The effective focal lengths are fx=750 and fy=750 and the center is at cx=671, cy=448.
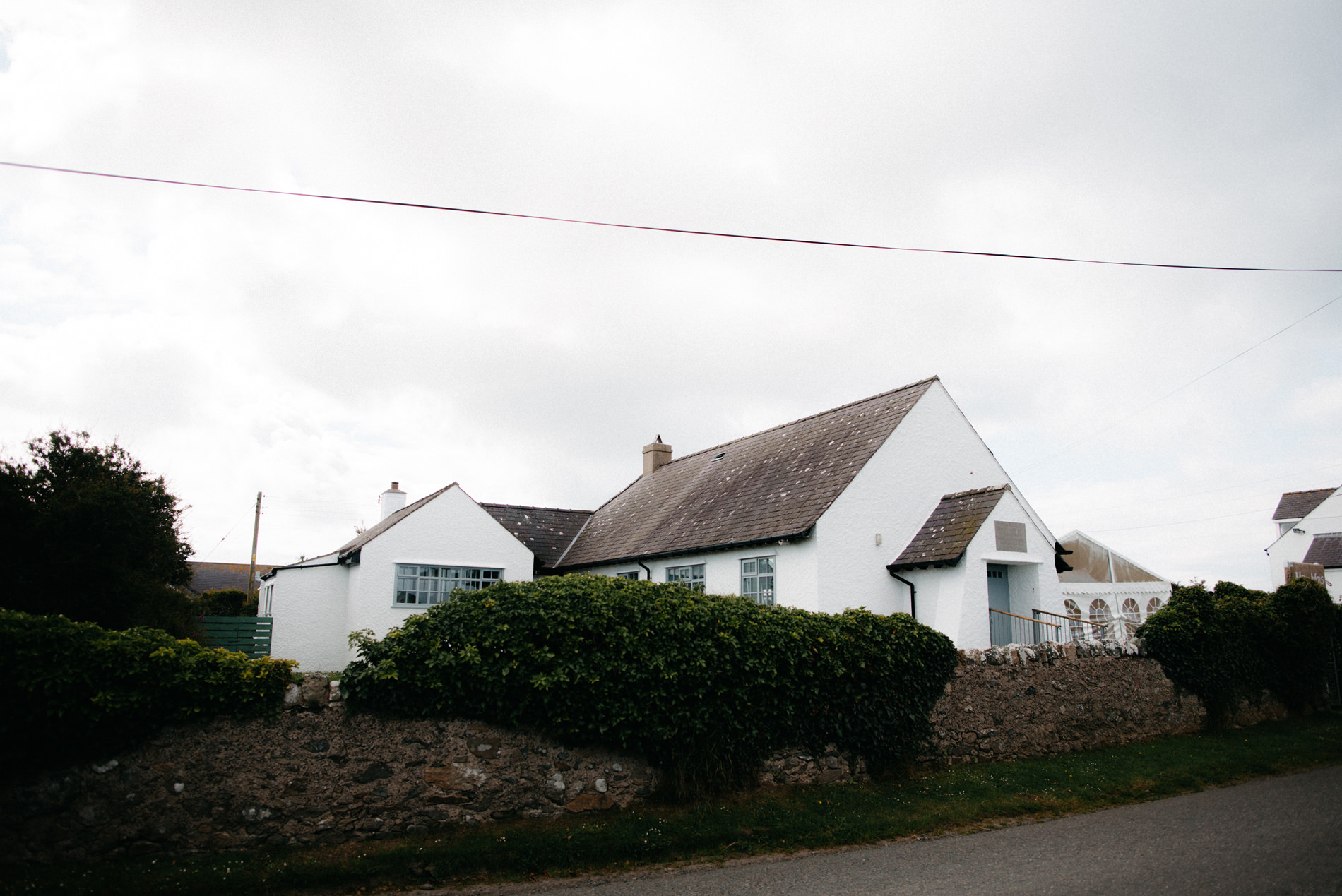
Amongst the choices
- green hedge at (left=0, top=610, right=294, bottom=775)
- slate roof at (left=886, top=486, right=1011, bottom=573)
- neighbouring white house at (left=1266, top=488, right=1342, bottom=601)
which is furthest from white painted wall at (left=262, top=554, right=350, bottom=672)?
neighbouring white house at (left=1266, top=488, right=1342, bottom=601)

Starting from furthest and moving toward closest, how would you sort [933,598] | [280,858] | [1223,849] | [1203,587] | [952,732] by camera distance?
[933,598] < [1203,587] < [952,732] < [1223,849] < [280,858]

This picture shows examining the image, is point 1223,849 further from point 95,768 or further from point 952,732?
point 95,768

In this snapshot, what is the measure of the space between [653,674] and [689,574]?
1129cm

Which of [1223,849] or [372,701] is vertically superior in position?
[372,701]

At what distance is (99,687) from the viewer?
6.70m

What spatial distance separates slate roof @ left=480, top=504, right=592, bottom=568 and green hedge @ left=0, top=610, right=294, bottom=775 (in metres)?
19.0

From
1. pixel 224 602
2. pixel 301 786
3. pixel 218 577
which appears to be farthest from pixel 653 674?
pixel 218 577

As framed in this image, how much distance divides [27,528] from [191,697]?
1310 centimetres

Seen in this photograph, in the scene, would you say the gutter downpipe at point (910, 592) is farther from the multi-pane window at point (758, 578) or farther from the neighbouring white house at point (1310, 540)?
the neighbouring white house at point (1310, 540)

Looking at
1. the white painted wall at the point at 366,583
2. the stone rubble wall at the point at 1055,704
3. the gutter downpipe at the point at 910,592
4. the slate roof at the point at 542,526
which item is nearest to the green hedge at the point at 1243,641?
the stone rubble wall at the point at 1055,704

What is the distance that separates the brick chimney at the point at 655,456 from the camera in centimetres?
3045

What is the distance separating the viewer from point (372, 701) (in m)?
7.81

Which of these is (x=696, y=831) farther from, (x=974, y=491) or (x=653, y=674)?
(x=974, y=491)

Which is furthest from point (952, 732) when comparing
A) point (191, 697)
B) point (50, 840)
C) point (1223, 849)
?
point (50, 840)
